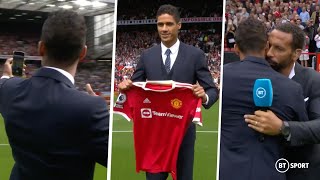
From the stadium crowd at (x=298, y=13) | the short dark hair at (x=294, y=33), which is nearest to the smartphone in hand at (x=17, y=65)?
the short dark hair at (x=294, y=33)

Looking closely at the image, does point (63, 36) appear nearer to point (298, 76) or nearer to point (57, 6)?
point (298, 76)

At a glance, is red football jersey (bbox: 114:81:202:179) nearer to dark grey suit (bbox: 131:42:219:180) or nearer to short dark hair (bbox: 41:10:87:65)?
dark grey suit (bbox: 131:42:219:180)

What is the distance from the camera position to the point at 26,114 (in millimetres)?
715

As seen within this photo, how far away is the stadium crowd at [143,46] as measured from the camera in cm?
99

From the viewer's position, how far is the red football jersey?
1.10m

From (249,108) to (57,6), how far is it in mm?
682

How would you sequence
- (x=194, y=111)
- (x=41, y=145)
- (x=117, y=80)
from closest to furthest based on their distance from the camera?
(x=41, y=145) < (x=117, y=80) < (x=194, y=111)

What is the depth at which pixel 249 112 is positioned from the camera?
2.76 feet

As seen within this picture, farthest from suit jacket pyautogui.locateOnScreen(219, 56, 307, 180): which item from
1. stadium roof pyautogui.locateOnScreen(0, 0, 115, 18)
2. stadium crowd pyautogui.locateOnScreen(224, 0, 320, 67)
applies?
stadium crowd pyautogui.locateOnScreen(224, 0, 320, 67)

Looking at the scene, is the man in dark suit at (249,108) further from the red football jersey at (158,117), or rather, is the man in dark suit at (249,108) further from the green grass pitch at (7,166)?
the green grass pitch at (7,166)

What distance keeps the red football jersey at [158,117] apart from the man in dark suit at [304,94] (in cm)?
27

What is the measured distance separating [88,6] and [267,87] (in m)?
0.60

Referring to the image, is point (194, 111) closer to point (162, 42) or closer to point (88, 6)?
point (162, 42)

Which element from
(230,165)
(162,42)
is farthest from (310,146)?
(162,42)
